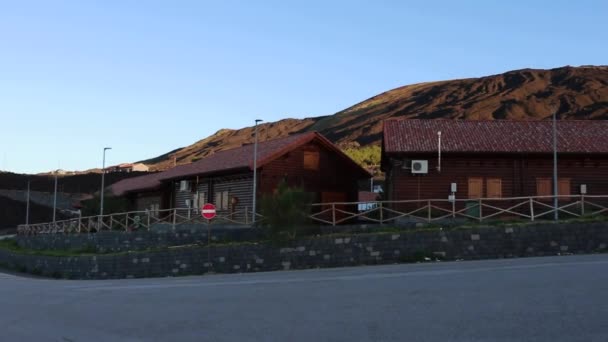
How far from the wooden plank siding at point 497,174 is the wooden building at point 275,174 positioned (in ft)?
18.7

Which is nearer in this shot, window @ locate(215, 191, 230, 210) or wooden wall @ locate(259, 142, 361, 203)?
wooden wall @ locate(259, 142, 361, 203)

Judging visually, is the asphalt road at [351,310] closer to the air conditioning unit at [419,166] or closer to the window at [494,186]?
the air conditioning unit at [419,166]

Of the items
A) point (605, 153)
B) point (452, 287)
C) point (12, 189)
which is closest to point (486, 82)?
point (12, 189)

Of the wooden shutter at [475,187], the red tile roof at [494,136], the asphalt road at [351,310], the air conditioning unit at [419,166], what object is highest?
the red tile roof at [494,136]

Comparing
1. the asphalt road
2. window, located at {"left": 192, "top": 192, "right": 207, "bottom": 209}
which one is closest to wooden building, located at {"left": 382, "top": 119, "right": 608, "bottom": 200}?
window, located at {"left": 192, "top": 192, "right": 207, "bottom": 209}

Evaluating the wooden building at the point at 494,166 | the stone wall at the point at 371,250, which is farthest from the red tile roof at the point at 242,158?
the stone wall at the point at 371,250

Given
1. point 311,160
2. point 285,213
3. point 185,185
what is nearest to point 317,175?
point 311,160

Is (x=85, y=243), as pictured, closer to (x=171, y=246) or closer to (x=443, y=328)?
(x=171, y=246)

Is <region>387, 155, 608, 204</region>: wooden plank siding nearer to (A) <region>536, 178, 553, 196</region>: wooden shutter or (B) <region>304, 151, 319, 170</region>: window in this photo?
(A) <region>536, 178, 553, 196</region>: wooden shutter

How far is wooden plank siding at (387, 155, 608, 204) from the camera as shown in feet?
107

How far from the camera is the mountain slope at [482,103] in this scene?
145 metres

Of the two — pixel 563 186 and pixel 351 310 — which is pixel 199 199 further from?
pixel 351 310

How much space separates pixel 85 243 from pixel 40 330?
85.3 feet

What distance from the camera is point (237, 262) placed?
26969 mm
